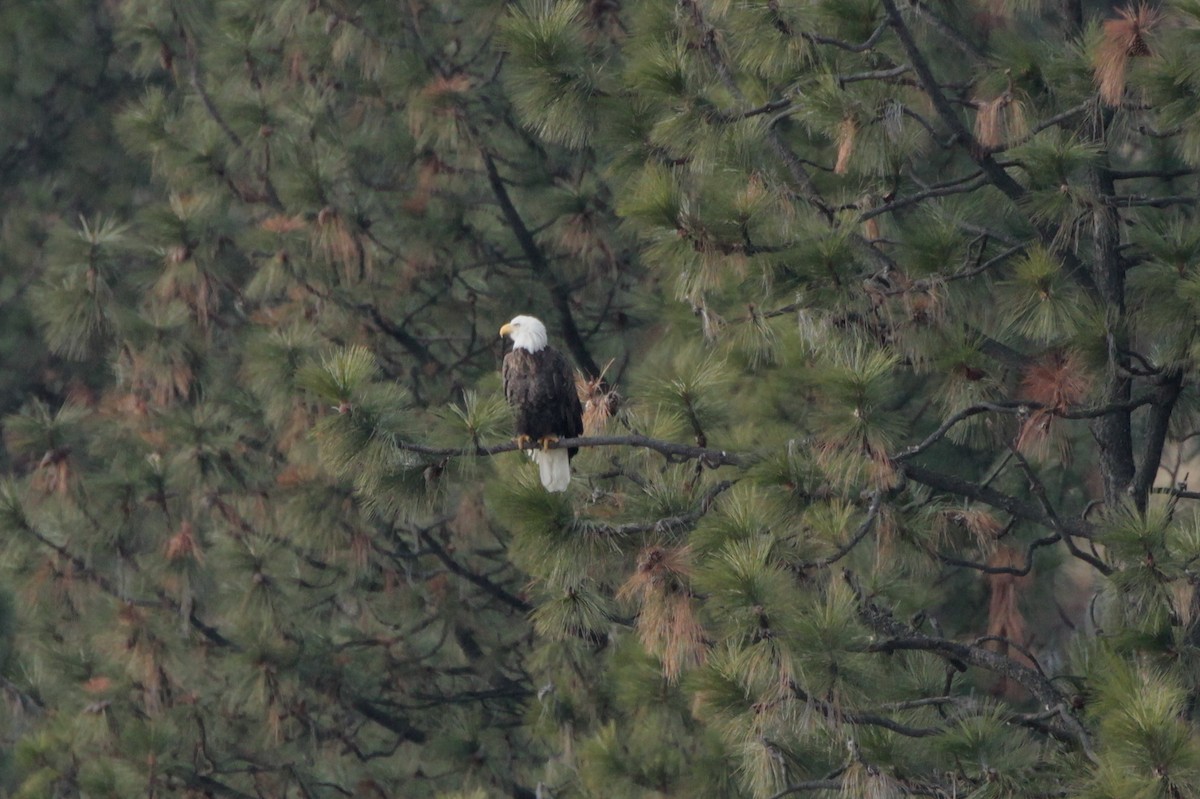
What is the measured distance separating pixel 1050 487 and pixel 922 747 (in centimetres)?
310

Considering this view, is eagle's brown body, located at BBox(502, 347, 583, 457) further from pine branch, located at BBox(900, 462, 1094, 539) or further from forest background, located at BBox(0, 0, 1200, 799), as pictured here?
pine branch, located at BBox(900, 462, 1094, 539)

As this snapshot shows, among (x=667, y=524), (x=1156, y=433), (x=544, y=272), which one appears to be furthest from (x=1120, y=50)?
(x=544, y=272)

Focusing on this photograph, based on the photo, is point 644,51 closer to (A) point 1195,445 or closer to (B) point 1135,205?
(B) point 1135,205

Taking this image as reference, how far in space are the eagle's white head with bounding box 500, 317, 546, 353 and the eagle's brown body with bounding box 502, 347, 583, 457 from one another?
114 mm

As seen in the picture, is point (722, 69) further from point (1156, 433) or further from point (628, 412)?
point (1156, 433)

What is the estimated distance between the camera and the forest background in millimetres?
4383

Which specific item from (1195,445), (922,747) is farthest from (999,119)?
(1195,445)

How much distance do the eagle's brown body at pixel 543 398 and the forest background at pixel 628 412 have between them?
33 cm

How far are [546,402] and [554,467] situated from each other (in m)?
0.21

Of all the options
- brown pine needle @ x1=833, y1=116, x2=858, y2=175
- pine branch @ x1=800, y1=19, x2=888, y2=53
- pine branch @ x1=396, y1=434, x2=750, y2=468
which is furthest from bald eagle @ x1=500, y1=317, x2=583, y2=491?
pine branch @ x1=800, y1=19, x2=888, y2=53

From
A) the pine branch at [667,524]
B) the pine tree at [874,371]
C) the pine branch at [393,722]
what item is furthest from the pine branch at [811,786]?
the pine branch at [393,722]

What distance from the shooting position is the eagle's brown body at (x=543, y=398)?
18.4 feet

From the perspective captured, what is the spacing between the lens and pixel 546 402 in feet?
18.4

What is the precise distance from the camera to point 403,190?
760 cm
